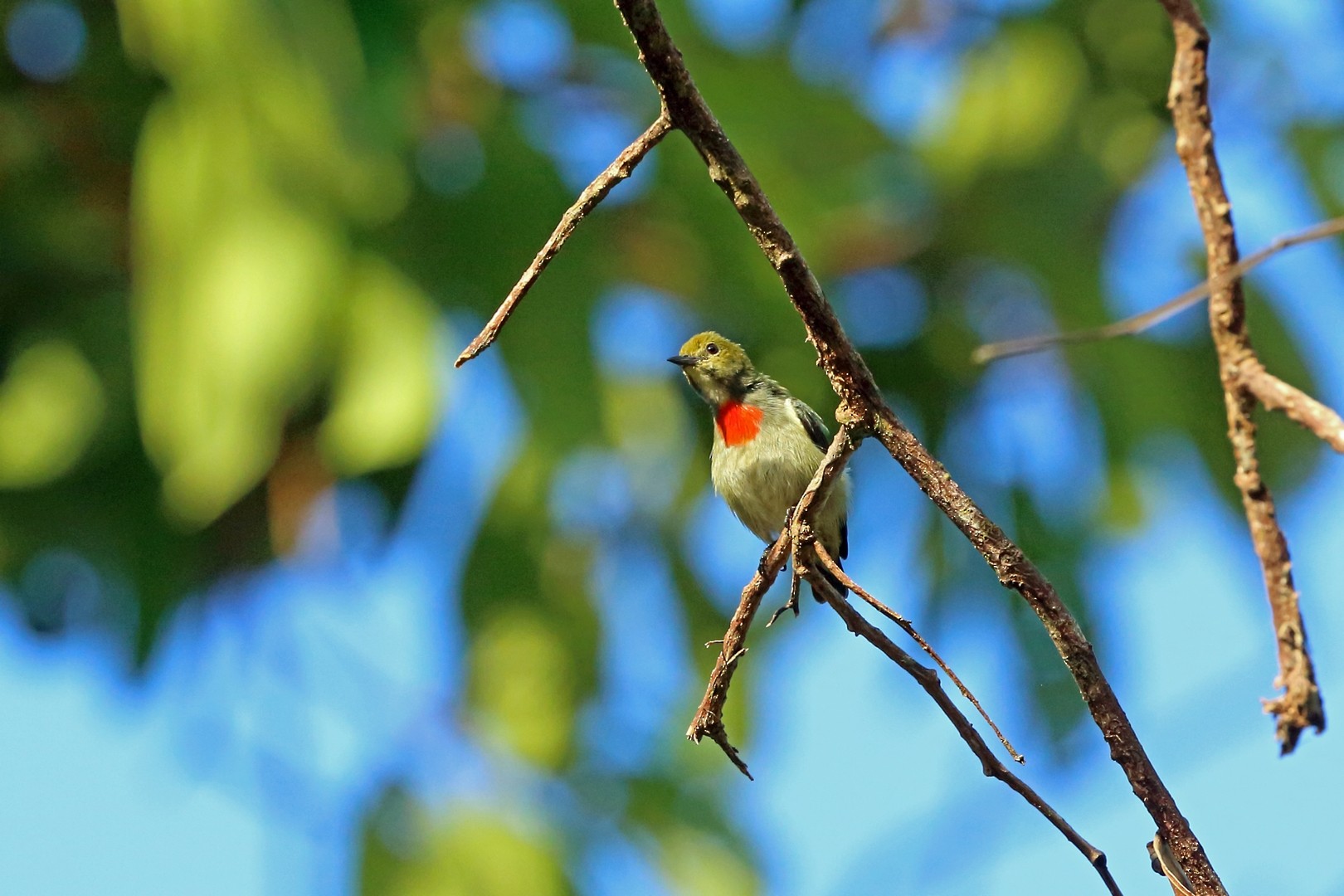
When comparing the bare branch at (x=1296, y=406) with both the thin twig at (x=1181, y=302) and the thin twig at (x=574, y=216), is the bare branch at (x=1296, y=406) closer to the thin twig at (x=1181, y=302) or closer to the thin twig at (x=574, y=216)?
the thin twig at (x=1181, y=302)

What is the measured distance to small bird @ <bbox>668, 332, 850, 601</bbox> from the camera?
5078 mm

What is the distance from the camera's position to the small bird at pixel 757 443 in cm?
508

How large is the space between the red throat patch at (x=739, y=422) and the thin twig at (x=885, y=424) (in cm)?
345

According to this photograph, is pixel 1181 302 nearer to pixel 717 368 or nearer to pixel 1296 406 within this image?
pixel 1296 406

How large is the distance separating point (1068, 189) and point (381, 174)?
4.54 m

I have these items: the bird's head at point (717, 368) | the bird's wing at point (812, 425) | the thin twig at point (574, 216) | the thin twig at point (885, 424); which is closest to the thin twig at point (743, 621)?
the thin twig at point (885, 424)

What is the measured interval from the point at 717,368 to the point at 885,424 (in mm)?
3803

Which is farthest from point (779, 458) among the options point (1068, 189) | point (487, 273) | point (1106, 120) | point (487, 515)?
point (1106, 120)

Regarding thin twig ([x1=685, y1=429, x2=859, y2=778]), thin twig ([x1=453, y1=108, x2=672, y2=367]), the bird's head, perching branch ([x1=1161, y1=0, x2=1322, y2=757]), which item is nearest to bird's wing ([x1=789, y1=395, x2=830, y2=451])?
the bird's head

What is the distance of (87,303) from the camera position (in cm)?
768

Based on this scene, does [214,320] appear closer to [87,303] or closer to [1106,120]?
[87,303]

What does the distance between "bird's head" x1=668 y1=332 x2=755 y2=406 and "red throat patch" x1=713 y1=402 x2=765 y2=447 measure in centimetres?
8

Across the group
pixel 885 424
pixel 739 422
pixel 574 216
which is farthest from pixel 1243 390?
pixel 739 422

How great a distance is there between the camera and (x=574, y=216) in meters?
1.70
